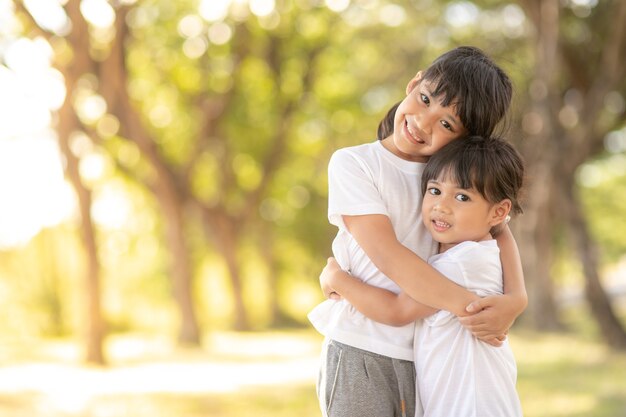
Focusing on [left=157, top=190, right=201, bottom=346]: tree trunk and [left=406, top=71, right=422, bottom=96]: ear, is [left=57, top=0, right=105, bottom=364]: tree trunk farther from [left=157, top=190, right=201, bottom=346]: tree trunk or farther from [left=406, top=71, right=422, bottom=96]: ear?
[left=406, top=71, right=422, bottom=96]: ear

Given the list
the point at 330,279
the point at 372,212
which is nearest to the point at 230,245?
the point at 330,279

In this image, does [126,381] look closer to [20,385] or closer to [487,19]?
[20,385]

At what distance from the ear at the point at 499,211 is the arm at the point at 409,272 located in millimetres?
236

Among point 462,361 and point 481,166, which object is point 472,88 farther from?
point 462,361

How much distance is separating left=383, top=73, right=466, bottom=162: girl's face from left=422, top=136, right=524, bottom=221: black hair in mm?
29

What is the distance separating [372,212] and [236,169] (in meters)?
19.7

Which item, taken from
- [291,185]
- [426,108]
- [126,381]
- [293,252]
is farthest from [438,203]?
[293,252]

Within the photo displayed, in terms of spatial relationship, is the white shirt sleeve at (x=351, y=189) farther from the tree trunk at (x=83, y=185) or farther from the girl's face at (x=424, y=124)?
the tree trunk at (x=83, y=185)

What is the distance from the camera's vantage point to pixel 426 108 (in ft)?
8.07

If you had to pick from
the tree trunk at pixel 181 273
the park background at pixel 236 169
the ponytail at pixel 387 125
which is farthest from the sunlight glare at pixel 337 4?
the ponytail at pixel 387 125

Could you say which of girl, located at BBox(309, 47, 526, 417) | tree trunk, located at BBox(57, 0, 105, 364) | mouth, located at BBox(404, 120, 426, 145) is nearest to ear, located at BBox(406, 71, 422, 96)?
girl, located at BBox(309, 47, 526, 417)

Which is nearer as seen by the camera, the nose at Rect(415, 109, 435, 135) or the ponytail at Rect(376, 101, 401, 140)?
the nose at Rect(415, 109, 435, 135)

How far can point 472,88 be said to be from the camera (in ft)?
7.99

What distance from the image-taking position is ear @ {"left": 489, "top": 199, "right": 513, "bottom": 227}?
2457 millimetres
